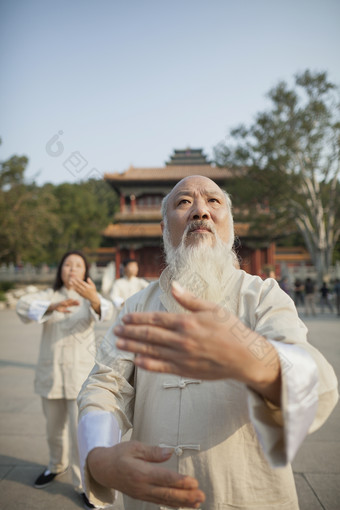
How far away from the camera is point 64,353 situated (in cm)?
293

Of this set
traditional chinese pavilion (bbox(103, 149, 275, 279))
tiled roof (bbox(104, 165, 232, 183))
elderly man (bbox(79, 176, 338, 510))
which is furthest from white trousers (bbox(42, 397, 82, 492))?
tiled roof (bbox(104, 165, 232, 183))

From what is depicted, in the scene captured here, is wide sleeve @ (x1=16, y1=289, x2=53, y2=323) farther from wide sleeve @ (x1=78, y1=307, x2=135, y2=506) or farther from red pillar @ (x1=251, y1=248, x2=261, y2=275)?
red pillar @ (x1=251, y1=248, x2=261, y2=275)

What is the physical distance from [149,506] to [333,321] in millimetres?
10493

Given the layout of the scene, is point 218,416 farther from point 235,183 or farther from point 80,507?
point 235,183

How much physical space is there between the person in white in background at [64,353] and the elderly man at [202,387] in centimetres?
152

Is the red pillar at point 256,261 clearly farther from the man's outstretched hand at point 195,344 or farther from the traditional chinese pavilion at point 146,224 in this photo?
the man's outstretched hand at point 195,344

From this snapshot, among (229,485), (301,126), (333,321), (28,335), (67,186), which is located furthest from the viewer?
(67,186)

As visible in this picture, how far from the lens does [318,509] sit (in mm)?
2133

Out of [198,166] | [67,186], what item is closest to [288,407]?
[198,166]

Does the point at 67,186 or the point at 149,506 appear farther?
the point at 67,186

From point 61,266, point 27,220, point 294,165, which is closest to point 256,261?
point 294,165

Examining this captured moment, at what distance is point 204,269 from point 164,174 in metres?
23.4

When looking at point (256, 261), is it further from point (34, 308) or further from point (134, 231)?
point (34, 308)

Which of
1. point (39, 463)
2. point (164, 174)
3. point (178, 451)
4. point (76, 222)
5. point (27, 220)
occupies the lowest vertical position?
point (39, 463)
